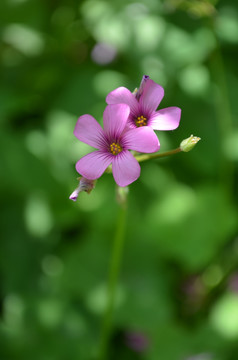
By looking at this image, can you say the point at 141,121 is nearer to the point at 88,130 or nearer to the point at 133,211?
the point at 88,130

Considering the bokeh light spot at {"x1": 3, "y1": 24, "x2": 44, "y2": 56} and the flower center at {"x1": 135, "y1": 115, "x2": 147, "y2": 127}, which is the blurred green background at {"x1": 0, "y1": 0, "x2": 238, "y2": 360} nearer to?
the bokeh light spot at {"x1": 3, "y1": 24, "x2": 44, "y2": 56}

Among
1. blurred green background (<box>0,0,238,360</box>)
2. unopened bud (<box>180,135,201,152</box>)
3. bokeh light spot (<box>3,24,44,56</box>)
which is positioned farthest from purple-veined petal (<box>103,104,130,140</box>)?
bokeh light spot (<box>3,24,44,56</box>)

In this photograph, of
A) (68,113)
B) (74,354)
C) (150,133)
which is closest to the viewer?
(150,133)

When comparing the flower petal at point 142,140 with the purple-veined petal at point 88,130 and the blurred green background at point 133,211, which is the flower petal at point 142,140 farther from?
the blurred green background at point 133,211

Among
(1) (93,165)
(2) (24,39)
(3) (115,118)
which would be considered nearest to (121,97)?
(3) (115,118)

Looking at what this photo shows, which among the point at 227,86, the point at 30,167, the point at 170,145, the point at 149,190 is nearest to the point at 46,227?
the point at 30,167

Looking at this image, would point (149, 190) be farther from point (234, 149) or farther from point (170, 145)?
point (234, 149)

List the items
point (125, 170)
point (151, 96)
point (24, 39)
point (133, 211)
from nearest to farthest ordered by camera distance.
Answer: point (125, 170) → point (151, 96) → point (133, 211) → point (24, 39)

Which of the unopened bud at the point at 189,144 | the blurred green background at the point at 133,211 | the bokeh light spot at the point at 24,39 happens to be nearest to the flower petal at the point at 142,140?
the unopened bud at the point at 189,144
